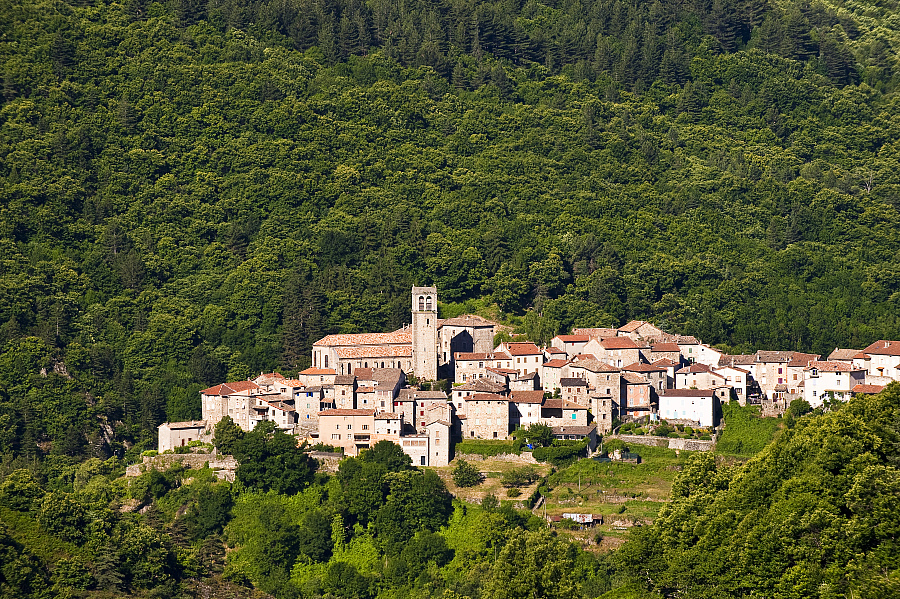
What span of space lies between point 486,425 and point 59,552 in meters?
25.8

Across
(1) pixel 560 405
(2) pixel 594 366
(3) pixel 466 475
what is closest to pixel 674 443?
(1) pixel 560 405

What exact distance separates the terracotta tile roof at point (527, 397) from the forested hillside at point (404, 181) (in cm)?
1542

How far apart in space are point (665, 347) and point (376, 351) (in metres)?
19.5

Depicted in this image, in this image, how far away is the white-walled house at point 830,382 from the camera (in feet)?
292

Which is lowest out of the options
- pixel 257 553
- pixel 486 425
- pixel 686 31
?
pixel 257 553

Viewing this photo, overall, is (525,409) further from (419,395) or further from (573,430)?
(419,395)

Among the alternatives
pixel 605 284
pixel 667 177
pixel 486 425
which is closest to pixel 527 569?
pixel 486 425

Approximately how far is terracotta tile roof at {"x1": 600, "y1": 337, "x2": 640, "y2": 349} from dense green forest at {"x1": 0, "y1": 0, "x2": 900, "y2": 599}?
8117 mm

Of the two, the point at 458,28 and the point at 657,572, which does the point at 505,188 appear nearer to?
the point at 458,28

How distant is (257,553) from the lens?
269 feet

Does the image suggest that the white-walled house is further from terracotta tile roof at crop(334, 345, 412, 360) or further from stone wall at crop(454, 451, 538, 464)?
terracotta tile roof at crop(334, 345, 412, 360)

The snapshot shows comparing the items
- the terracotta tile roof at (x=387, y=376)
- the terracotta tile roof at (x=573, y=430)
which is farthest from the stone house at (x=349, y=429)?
the terracotta tile roof at (x=573, y=430)

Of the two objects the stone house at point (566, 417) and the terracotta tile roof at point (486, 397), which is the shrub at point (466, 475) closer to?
the terracotta tile roof at point (486, 397)

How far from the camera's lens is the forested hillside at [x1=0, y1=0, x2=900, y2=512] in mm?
110562
